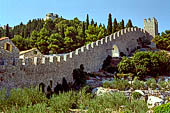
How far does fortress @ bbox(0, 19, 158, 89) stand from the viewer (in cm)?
1096

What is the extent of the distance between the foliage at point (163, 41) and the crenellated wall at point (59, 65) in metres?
5.57

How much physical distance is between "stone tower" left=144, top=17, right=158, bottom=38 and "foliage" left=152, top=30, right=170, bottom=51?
299 centimetres

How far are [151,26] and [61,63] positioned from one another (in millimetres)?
20082

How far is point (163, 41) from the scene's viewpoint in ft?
84.6

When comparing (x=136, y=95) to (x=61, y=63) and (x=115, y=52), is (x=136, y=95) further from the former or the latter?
(x=115, y=52)

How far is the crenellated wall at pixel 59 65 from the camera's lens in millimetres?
11281

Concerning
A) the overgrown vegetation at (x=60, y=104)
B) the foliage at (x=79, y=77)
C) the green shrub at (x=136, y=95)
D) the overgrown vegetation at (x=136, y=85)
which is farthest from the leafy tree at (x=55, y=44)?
the overgrown vegetation at (x=60, y=104)

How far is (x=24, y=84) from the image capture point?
459 inches

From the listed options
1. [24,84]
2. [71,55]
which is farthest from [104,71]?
[24,84]

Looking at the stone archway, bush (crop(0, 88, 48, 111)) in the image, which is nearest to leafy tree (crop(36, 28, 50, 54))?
the stone archway

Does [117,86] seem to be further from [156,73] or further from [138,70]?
[156,73]

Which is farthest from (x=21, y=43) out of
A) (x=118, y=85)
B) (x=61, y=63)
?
(x=118, y=85)

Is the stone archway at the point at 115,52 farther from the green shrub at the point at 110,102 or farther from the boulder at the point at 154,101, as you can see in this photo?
the green shrub at the point at 110,102

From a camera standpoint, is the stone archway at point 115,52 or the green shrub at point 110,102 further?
the stone archway at point 115,52
